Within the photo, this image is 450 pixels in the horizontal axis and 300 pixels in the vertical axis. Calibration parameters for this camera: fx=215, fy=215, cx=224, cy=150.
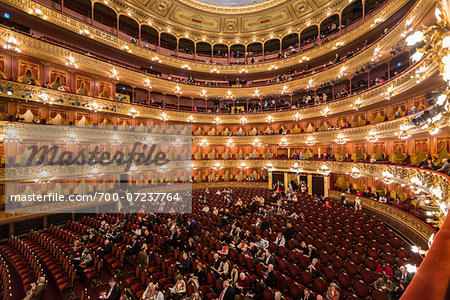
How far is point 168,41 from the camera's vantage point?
82.9 ft

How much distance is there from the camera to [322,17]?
72.7ft

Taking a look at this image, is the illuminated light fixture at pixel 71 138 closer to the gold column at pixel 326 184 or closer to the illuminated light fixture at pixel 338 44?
the gold column at pixel 326 184

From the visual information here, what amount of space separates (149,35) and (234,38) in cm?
1005

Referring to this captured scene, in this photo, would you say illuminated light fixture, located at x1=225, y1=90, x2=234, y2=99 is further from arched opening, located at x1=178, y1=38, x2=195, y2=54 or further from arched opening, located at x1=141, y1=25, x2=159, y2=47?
arched opening, located at x1=141, y1=25, x2=159, y2=47

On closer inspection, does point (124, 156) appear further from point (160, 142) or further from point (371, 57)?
point (371, 57)

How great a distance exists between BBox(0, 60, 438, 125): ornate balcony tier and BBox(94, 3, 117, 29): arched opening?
8157mm

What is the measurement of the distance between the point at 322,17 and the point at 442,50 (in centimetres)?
2404

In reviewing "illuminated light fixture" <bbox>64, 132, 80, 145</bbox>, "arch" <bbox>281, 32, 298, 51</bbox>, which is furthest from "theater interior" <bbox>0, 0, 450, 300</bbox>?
"illuminated light fixture" <bbox>64, 132, 80, 145</bbox>

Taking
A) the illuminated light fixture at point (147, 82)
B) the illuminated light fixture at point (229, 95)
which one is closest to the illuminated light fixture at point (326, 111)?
the illuminated light fixture at point (229, 95)

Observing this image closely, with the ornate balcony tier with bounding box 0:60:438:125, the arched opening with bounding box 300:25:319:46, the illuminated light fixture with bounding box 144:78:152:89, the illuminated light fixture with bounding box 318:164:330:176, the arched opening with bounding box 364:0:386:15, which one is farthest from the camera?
the arched opening with bounding box 300:25:319:46

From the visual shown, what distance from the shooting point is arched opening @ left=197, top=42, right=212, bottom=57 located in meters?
27.5

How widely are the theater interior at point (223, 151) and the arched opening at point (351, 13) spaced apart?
18cm

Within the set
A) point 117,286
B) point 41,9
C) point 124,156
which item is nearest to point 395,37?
point 117,286

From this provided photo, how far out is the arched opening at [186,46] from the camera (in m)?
26.2
